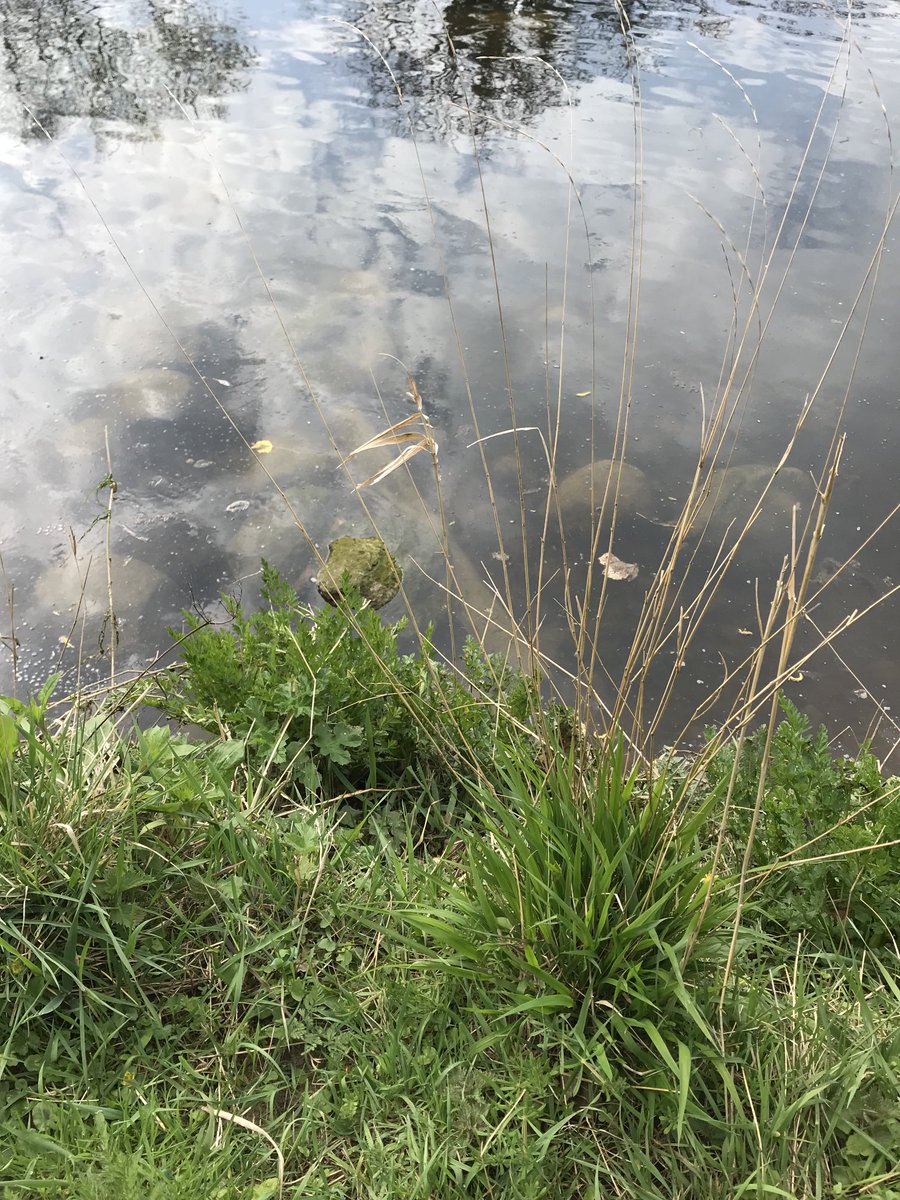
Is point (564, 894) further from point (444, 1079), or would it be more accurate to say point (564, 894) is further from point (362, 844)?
point (362, 844)

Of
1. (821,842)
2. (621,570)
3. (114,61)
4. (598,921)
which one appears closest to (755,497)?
(621,570)

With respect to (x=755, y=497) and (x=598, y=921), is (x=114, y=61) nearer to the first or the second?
(x=755, y=497)

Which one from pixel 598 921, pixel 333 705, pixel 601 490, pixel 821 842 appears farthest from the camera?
pixel 601 490

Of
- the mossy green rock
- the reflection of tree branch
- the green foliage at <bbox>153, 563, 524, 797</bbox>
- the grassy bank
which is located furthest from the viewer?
the reflection of tree branch

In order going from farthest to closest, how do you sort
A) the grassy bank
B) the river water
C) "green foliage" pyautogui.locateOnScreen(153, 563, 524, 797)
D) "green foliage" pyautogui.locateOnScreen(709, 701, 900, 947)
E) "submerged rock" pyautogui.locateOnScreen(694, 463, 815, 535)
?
"submerged rock" pyautogui.locateOnScreen(694, 463, 815, 535), the river water, "green foliage" pyautogui.locateOnScreen(153, 563, 524, 797), "green foliage" pyautogui.locateOnScreen(709, 701, 900, 947), the grassy bank

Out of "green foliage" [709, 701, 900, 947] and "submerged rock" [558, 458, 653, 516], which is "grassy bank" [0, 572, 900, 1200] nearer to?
"green foliage" [709, 701, 900, 947]

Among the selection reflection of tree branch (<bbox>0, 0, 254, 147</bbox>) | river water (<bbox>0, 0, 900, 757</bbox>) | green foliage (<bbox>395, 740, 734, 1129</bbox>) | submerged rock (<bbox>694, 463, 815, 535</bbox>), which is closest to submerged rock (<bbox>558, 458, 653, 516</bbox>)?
river water (<bbox>0, 0, 900, 757</bbox>)

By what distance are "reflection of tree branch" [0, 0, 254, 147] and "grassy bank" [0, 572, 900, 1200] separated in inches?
248

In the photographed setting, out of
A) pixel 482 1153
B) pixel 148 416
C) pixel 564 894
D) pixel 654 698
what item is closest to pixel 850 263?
pixel 654 698

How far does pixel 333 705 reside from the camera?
8.36 ft

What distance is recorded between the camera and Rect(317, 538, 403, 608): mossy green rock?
12.0ft

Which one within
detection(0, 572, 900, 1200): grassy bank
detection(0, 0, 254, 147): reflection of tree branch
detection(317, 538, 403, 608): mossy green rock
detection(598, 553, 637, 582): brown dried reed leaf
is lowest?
detection(598, 553, 637, 582): brown dried reed leaf

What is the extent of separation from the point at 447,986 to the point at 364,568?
2016 mm

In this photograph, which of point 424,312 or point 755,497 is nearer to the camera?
point 755,497
